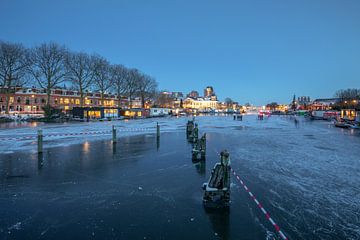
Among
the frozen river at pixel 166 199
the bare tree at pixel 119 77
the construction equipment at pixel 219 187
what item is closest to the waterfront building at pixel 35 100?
the bare tree at pixel 119 77

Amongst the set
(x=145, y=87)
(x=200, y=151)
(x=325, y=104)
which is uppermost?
(x=145, y=87)

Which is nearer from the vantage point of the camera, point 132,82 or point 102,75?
point 102,75

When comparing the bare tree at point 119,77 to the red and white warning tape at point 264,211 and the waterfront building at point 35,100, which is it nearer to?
the waterfront building at point 35,100

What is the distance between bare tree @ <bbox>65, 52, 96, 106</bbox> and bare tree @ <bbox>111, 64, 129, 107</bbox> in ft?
Result: 30.1

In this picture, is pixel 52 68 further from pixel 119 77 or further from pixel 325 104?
pixel 325 104

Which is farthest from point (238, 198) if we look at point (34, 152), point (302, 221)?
point (34, 152)

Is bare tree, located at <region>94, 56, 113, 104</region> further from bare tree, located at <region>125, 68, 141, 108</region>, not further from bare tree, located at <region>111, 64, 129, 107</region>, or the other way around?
bare tree, located at <region>125, 68, 141, 108</region>

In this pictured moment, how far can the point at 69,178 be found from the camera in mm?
9992

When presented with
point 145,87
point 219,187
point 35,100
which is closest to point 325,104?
point 145,87

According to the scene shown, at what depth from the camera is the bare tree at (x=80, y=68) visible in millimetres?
66506

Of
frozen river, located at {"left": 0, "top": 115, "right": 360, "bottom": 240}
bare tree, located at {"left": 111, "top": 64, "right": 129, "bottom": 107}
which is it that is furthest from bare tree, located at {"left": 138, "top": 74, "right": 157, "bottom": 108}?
frozen river, located at {"left": 0, "top": 115, "right": 360, "bottom": 240}

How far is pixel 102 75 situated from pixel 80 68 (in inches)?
333

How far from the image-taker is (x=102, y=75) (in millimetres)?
76125

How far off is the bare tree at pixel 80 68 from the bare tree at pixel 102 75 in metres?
1.55
